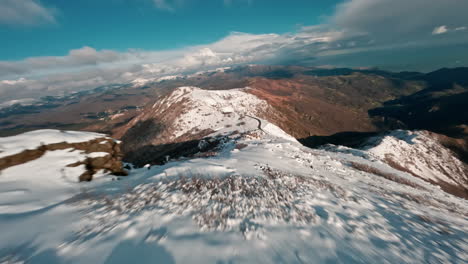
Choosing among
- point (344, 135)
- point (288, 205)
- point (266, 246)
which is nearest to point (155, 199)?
point (266, 246)

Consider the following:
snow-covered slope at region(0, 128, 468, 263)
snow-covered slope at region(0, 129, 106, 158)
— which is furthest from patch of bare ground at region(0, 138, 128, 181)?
snow-covered slope at region(0, 128, 468, 263)

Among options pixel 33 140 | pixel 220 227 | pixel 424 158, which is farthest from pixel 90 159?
pixel 424 158

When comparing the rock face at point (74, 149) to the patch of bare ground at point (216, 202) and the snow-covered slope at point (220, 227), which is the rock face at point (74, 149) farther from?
the patch of bare ground at point (216, 202)

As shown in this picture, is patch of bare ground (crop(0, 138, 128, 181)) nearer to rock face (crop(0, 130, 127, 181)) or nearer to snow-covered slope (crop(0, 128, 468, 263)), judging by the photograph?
rock face (crop(0, 130, 127, 181))

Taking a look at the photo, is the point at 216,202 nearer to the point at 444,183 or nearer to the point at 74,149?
the point at 74,149

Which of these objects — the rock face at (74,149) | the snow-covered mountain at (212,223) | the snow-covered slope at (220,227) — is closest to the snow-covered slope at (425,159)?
the snow-covered mountain at (212,223)

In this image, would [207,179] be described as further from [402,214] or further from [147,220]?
[402,214]
